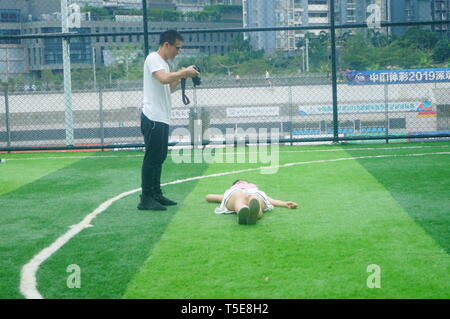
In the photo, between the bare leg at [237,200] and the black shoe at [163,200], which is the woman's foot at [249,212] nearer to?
the bare leg at [237,200]

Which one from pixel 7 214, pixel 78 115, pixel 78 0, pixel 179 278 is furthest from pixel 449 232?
pixel 78 115

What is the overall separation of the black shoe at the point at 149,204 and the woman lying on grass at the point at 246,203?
0.71 meters

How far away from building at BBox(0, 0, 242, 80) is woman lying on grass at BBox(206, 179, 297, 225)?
5.83m

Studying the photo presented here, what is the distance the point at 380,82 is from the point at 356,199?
12594 millimetres

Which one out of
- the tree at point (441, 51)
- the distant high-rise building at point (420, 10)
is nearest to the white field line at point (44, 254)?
the distant high-rise building at point (420, 10)

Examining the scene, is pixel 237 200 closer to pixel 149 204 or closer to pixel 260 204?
pixel 260 204

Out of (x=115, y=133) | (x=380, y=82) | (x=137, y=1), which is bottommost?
(x=115, y=133)

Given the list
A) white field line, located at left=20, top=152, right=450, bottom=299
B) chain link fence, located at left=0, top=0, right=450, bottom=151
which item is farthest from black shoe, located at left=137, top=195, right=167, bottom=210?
chain link fence, located at left=0, top=0, right=450, bottom=151

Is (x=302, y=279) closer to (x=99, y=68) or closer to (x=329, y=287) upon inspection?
(x=329, y=287)

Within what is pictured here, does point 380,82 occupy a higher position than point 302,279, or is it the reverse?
point 380,82

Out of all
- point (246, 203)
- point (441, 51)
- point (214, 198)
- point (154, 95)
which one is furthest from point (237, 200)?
point (441, 51)

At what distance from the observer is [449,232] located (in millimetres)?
5555

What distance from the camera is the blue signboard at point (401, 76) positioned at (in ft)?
59.6

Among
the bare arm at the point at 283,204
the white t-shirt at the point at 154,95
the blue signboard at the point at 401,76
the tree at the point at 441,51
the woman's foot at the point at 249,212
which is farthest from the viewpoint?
the blue signboard at the point at 401,76
